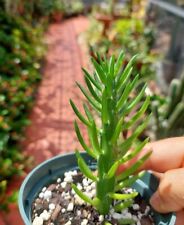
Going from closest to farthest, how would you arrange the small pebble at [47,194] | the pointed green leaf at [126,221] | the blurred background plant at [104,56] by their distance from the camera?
1. the pointed green leaf at [126,221]
2. the small pebble at [47,194]
3. the blurred background plant at [104,56]

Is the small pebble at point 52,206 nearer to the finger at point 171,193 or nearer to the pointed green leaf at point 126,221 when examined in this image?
the pointed green leaf at point 126,221

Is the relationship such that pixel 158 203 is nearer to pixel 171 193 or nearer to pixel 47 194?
pixel 171 193

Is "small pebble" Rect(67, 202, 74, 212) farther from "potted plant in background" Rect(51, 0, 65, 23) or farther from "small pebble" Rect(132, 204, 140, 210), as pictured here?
"potted plant in background" Rect(51, 0, 65, 23)

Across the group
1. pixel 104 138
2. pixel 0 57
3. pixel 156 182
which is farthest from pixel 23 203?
pixel 0 57

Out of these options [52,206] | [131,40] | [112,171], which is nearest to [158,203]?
[112,171]

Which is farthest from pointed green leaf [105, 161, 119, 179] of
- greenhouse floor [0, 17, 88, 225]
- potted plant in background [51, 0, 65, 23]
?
potted plant in background [51, 0, 65, 23]

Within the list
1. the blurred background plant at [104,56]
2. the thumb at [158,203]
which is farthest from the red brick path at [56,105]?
the thumb at [158,203]
